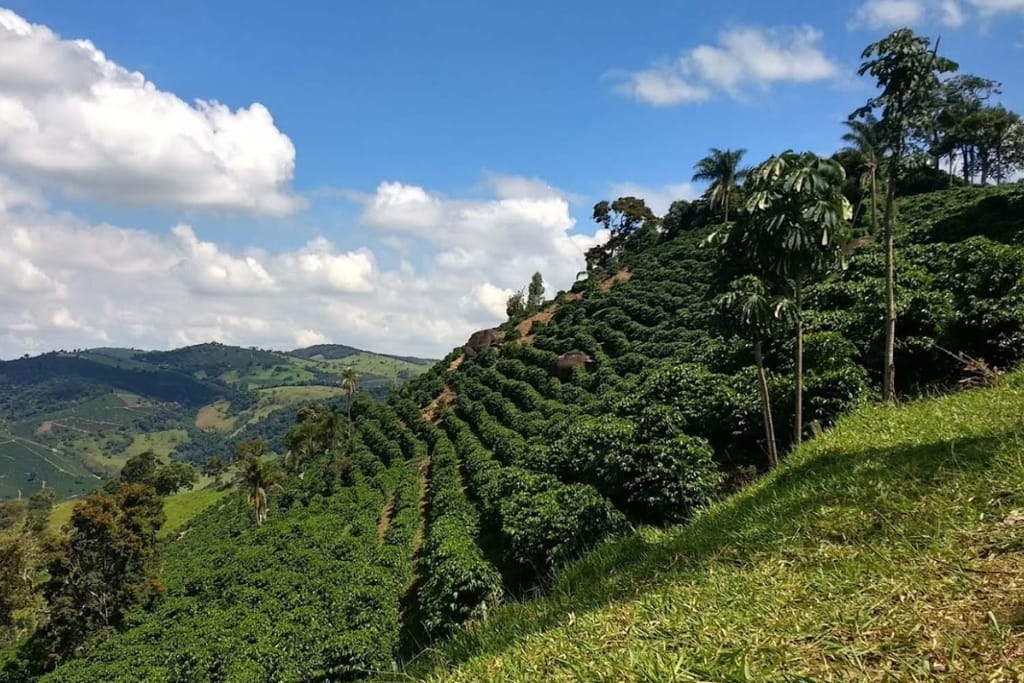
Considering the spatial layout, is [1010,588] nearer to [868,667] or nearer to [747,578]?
[868,667]

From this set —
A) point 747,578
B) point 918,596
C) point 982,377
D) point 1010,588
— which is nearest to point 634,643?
point 747,578

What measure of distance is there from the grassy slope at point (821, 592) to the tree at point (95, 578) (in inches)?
1540

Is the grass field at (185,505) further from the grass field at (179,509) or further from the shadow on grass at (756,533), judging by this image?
the shadow on grass at (756,533)

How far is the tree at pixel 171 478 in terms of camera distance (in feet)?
340

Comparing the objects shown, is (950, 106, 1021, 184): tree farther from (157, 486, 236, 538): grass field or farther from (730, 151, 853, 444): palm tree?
(157, 486, 236, 538): grass field

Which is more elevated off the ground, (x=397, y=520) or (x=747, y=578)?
(x=747, y=578)

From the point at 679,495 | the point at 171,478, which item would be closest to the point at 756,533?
the point at 679,495

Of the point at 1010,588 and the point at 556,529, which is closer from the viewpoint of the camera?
the point at 1010,588

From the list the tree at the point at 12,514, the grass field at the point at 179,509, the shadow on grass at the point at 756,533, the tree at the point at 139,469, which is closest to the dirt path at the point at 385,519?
the shadow on grass at the point at 756,533

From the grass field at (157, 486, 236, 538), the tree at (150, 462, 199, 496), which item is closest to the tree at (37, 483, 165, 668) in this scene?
the grass field at (157, 486, 236, 538)

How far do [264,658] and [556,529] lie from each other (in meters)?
12.8

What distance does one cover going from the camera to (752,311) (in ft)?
54.3

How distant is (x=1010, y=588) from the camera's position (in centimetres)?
367

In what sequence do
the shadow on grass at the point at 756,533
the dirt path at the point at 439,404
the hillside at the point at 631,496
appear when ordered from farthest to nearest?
1. the dirt path at the point at 439,404
2. the shadow on grass at the point at 756,533
3. the hillside at the point at 631,496
